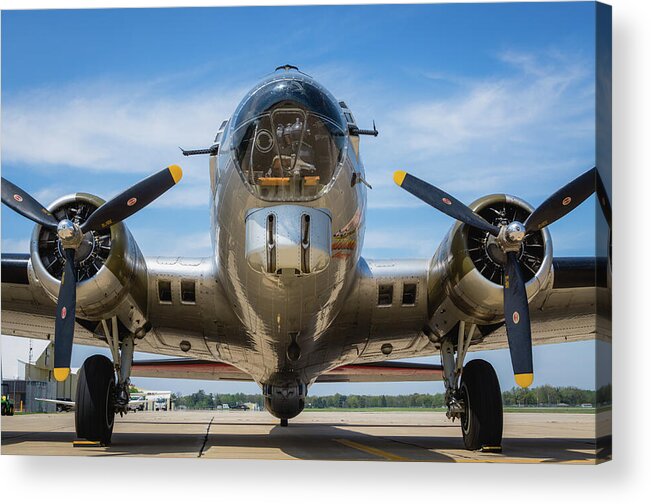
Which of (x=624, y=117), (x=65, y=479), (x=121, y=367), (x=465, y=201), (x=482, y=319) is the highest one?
(x=624, y=117)

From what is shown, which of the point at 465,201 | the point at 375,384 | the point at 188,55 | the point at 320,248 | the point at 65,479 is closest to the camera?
the point at 320,248

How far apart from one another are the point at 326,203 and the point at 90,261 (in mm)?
3116

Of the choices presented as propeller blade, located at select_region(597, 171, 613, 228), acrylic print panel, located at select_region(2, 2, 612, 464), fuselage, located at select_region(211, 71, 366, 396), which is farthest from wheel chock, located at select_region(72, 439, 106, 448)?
propeller blade, located at select_region(597, 171, 613, 228)

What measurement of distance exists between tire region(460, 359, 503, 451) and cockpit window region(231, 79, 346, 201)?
12.1 ft

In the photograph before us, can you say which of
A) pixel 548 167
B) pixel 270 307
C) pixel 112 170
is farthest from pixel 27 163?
pixel 548 167

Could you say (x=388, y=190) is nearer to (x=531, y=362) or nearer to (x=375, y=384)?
(x=531, y=362)

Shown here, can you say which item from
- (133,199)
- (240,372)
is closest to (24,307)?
(133,199)

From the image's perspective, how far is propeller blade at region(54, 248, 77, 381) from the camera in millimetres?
7941

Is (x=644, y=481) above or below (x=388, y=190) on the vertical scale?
below

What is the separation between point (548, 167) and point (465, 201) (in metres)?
1.19

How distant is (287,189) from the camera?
22.0ft

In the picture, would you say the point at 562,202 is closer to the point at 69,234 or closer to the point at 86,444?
the point at 69,234

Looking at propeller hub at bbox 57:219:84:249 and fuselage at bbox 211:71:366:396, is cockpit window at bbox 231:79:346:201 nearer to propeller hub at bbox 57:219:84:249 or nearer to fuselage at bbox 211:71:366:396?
fuselage at bbox 211:71:366:396

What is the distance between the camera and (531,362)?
7848mm
